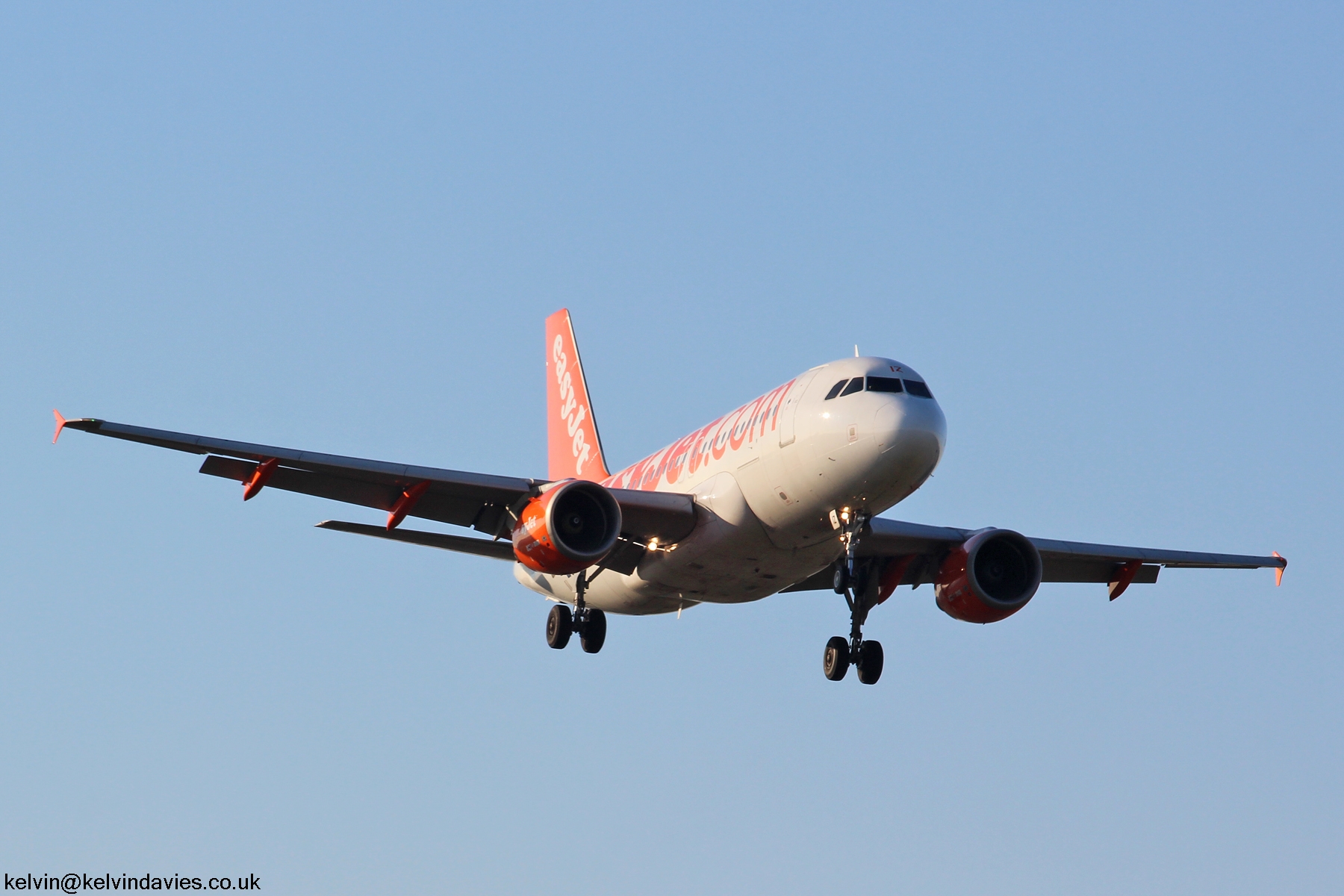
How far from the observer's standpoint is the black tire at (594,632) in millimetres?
36031

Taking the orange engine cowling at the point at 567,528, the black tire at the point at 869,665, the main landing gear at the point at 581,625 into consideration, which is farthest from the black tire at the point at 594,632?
the black tire at the point at 869,665

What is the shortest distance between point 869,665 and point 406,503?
988 centimetres

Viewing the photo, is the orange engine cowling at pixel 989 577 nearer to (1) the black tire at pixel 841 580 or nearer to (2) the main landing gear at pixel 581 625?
(1) the black tire at pixel 841 580

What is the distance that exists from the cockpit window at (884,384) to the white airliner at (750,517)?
26 millimetres

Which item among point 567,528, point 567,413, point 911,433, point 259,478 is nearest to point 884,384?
point 911,433

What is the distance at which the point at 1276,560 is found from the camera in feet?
123

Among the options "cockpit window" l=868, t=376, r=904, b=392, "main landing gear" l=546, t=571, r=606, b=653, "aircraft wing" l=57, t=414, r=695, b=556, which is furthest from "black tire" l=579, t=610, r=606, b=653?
"cockpit window" l=868, t=376, r=904, b=392

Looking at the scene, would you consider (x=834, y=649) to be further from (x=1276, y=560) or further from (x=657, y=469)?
(x=1276, y=560)

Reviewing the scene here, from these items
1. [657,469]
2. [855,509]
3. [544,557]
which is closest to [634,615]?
[657,469]

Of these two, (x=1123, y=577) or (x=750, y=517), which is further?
(x=1123, y=577)

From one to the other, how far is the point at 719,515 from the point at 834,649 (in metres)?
4.35

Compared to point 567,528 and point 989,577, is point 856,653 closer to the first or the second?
point 989,577

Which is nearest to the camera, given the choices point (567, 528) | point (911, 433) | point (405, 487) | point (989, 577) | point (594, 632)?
point (911, 433)

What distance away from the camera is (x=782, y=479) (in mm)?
29500
